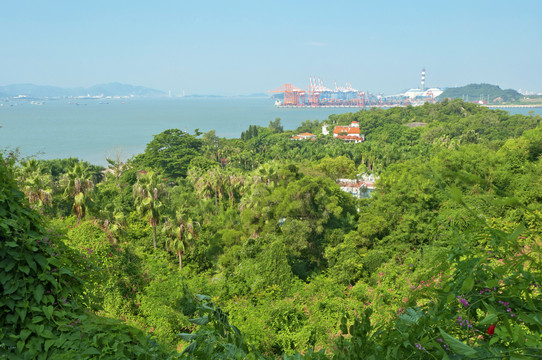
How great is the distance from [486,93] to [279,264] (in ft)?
579

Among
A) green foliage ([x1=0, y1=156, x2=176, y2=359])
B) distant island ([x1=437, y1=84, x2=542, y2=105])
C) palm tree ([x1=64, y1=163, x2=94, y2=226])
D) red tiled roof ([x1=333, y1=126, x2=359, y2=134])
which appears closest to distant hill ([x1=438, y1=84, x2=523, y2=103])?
distant island ([x1=437, y1=84, x2=542, y2=105])

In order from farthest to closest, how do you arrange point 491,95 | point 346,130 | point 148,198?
point 491,95, point 346,130, point 148,198

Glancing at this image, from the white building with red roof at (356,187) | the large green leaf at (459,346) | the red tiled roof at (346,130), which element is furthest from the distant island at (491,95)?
the large green leaf at (459,346)

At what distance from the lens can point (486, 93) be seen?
157 meters

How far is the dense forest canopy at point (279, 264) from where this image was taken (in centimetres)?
142

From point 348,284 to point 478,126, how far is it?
157 feet

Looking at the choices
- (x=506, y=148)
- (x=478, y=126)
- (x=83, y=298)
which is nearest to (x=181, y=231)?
(x=83, y=298)

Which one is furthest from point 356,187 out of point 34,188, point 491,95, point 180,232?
point 491,95

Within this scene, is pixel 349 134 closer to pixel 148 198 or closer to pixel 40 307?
pixel 148 198

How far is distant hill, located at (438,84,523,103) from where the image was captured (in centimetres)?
15275

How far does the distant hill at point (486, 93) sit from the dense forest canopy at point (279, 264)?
152m

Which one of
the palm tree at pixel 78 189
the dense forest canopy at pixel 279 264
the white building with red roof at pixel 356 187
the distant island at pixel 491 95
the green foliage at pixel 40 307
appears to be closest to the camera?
the dense forest canopy at pixel 279 264

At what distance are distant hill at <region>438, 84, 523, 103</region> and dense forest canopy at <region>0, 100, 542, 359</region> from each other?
152 metres

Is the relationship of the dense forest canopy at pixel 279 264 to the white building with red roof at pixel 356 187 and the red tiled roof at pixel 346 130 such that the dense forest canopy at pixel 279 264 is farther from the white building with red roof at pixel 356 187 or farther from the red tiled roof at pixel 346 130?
the red tiled roof at pixel 346 130
